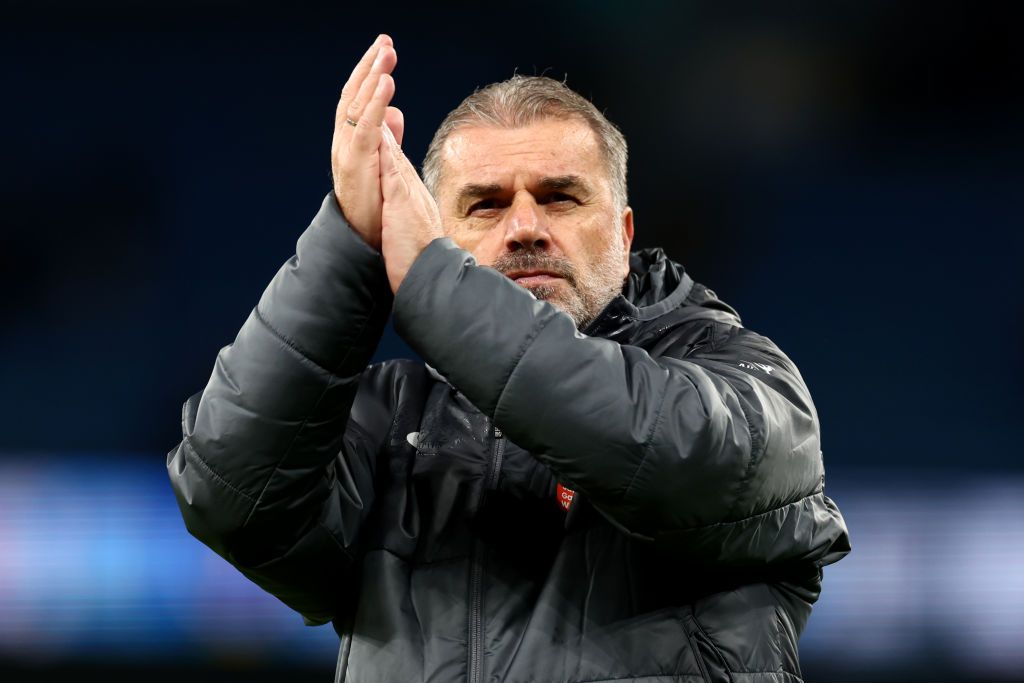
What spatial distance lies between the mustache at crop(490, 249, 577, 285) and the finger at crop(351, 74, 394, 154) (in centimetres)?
26

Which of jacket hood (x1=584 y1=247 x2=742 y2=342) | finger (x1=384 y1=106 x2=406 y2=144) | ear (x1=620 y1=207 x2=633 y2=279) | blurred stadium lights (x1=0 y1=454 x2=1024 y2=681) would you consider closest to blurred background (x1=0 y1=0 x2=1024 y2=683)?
blurred stadium lights (x1=0 y1=454 x2=1024 y2=681)

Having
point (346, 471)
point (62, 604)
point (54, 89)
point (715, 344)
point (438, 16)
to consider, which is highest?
point (438, 16)

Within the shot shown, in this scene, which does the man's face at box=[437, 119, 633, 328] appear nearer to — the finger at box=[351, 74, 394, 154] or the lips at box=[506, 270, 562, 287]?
the lips at box=[506, 270, 562, 287]

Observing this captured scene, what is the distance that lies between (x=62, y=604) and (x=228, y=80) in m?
1.17

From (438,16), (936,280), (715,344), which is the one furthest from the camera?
(438,16)

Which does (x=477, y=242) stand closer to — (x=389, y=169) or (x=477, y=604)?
(x=389, y=169)

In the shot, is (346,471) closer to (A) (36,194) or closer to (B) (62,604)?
(B) (62,604)

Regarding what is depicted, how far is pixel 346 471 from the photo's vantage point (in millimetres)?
938

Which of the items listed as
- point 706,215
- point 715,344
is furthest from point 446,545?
point 706,215

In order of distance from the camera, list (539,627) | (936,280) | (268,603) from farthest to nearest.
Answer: (936,280) → (268,603) → (539,627)

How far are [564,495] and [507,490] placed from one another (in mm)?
47

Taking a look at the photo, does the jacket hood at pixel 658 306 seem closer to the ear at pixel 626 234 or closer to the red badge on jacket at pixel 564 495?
the ear at pixel 626 234

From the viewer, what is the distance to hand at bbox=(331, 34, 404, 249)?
847 millimetres

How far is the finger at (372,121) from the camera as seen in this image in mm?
847
